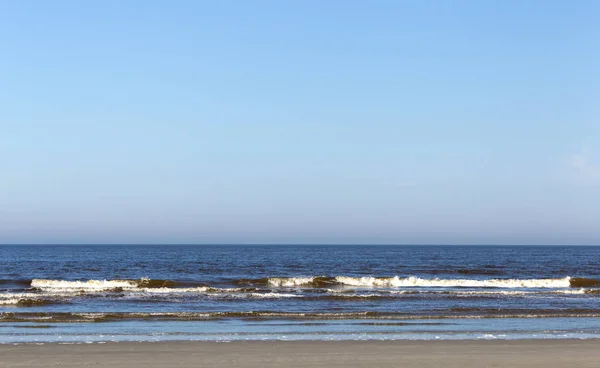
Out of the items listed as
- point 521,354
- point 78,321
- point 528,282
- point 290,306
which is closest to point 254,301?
point 290,306

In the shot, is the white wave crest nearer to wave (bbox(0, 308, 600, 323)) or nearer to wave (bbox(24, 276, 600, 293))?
wave (bbox(0, 308, 600, 323))

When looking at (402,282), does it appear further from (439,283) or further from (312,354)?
(312,354)

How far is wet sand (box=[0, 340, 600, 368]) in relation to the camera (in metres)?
13.5

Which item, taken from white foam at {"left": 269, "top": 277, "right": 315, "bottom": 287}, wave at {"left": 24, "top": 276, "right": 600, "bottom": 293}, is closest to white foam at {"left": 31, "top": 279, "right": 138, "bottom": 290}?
wave at {"left": 24, "top": 276, "right": 600, "bottom": 293}

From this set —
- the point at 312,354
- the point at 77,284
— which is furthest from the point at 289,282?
the point at 312,354

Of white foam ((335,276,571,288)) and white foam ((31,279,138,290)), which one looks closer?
white foam ((31,279,138,290))

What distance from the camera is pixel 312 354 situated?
14.6m

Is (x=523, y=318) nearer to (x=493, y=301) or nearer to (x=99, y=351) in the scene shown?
(x=493, y=301)

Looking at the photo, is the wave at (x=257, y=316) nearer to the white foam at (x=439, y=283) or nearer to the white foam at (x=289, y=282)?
the white foam at (x=289, y=282)

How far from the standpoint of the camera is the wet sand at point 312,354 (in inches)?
531

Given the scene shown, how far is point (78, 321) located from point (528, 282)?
3106 centimetres

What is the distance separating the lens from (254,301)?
91.5 ft

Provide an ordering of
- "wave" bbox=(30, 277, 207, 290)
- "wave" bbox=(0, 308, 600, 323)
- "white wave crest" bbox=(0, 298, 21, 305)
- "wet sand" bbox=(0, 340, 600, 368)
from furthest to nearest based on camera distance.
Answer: "wave" bbox=(30, 277, 207, 290) < "white wave crest" bbox=(0, 298, 21, 305) < "wave" bbox=(0, 308, 600, 323) < "wet sand" bbox=(0, 340, 600, 368)

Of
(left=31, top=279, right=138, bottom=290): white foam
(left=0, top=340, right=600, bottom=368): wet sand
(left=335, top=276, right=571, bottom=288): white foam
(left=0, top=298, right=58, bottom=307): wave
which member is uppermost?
(left=0, top=340, right=600, bottom=368): wet sand
